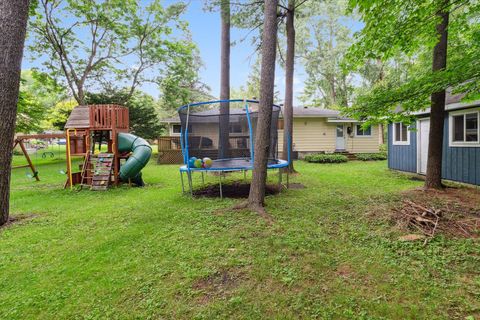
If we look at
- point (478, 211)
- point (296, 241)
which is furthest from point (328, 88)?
point (296, 241)

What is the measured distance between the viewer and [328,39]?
24.7 meters

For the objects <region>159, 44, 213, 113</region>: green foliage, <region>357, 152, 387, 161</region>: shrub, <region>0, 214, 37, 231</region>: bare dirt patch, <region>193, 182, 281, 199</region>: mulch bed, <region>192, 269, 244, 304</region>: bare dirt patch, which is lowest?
<region>192, 269, 244, 304</region>: bare dirt patch

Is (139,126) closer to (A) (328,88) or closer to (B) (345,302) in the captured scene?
(B) (345,302)

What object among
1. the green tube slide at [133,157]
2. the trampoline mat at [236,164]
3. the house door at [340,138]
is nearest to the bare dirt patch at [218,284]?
the trampoline mat at [236,164]

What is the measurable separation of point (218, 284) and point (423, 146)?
29.2ft

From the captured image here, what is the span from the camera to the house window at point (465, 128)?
6.63m

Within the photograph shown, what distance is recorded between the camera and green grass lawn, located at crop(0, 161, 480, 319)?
6.86 ft

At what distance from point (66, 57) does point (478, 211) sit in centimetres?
1807

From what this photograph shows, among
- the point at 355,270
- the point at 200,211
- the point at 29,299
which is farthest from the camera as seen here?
the point at 200,211

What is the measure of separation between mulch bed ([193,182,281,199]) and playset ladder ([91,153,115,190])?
281 cm

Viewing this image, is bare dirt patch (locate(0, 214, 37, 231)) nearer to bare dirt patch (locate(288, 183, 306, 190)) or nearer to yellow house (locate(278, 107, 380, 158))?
bare dirt patch (locate(288, 183, 306, 190))

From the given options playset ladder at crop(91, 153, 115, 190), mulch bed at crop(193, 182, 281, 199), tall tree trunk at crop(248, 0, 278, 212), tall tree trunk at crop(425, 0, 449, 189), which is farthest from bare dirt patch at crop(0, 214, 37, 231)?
tall tree trunk at crop(425, 0, 449, 189)

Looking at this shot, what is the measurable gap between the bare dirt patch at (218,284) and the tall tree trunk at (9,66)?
3526mm

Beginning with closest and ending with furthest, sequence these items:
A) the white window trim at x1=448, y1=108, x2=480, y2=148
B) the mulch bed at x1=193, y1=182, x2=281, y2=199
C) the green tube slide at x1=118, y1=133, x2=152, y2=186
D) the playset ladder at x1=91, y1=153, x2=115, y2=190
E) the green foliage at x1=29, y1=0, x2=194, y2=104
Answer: the mulch bed at x1=193, y1=182, x2=281, y2=199 < the white window trim at x1=448, y1=108, x2=480, y2=148 < the playset ladder at x1=91, y1=153, x2=115, y2=190 < the green tube slide at x1=118, y1=133, x2=152, y2=186 < the green foliage at x1=29, y1=0, x2=194, y2=104
